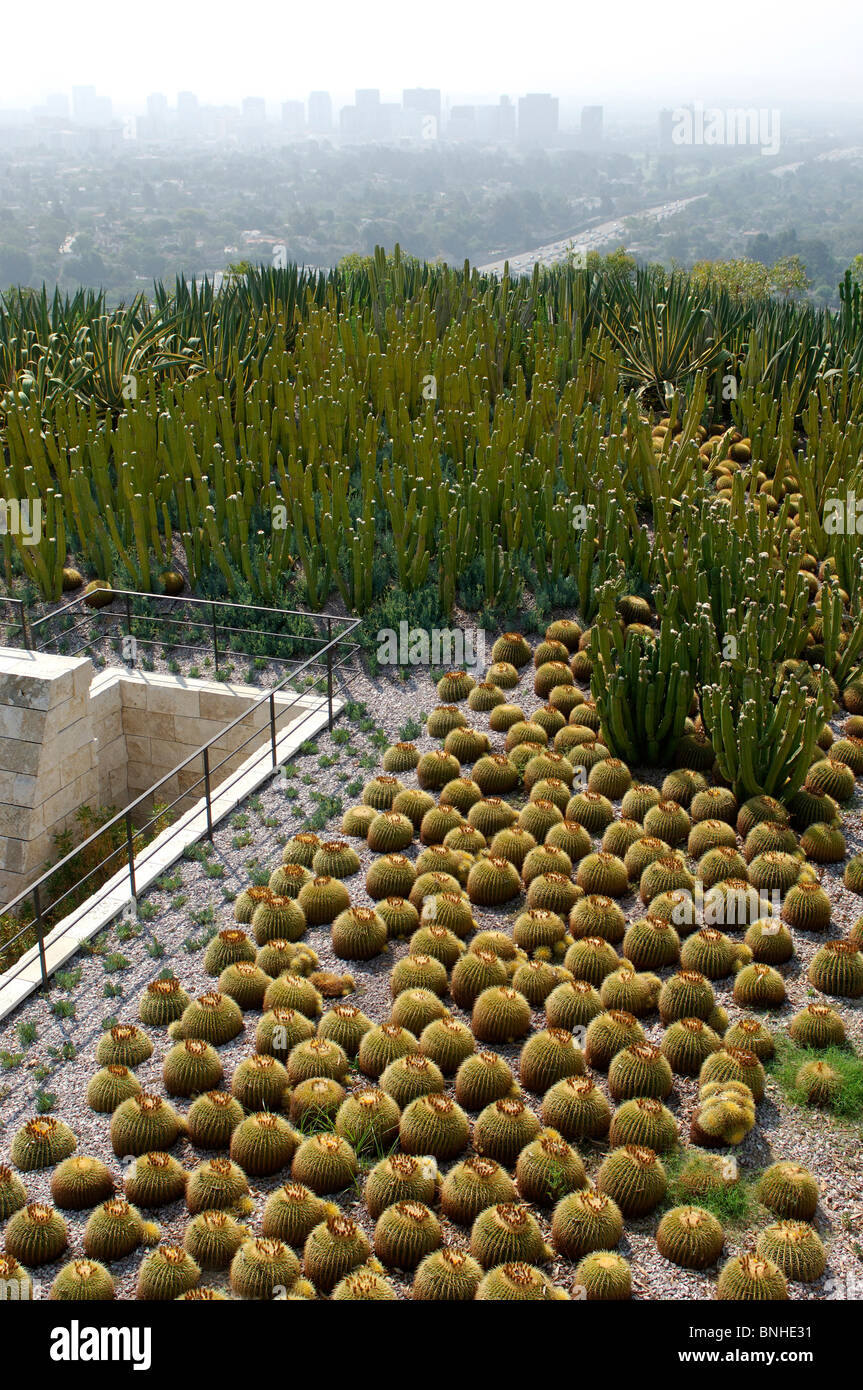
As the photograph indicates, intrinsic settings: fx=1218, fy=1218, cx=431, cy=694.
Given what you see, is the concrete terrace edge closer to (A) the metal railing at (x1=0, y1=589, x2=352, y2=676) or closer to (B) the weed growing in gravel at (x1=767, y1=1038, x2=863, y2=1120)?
(A) the metal railing at (x1=0, y1=589, x2=352, y2=676)

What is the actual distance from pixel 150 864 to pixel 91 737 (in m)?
2.75

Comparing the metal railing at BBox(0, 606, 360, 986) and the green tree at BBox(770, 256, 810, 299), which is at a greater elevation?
the green tree at BBox(770, 256, 810, 299)

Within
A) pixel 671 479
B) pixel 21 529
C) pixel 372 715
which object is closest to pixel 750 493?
pixel 671 479

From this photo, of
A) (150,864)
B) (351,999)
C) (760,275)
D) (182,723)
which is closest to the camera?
(351,999)

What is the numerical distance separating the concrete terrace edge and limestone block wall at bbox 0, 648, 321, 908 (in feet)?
0.75

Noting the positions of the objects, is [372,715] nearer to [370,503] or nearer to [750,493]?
[370,503]

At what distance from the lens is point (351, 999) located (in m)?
7.73

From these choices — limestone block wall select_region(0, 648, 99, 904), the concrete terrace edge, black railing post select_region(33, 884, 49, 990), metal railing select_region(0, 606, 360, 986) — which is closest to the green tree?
metal railing select_region(0, 606, 360, 986)

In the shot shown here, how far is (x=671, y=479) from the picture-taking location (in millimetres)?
13570

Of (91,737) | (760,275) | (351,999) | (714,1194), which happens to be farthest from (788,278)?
(714,1194)

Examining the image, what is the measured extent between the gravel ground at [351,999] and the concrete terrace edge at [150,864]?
100 millimetres

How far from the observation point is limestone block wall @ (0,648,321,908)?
36.1 feet

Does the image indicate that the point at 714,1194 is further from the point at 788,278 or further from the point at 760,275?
the point at 788,278
